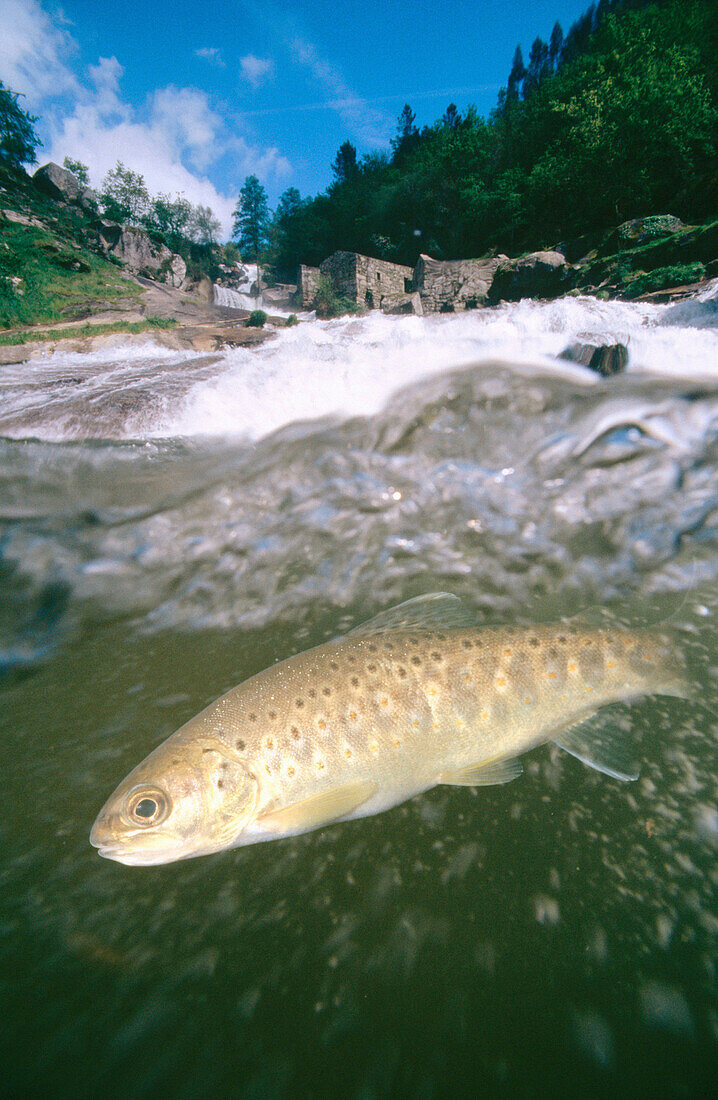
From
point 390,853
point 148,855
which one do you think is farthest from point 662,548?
point 148,855

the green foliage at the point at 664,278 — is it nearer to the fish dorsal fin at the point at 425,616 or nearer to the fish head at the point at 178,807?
the fish dorsal fin at the point at 425,616

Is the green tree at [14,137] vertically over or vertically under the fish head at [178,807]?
over

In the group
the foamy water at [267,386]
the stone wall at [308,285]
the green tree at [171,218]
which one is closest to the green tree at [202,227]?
the green tree at [171,218]

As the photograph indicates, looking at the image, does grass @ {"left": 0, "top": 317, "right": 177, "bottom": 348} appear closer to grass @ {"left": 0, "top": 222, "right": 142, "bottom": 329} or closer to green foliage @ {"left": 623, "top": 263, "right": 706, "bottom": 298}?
grass @ {"left": 0, "top": 222, "right": 142, "bottom": 329}

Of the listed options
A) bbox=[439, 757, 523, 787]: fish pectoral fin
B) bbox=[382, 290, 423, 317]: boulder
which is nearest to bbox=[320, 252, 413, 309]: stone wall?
bbox=[382, 290, 423, 317]: boulder

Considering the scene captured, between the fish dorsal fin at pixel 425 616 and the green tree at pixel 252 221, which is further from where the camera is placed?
the green tree at pixel 252 221

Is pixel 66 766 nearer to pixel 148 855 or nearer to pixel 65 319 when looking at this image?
pixel 148 855

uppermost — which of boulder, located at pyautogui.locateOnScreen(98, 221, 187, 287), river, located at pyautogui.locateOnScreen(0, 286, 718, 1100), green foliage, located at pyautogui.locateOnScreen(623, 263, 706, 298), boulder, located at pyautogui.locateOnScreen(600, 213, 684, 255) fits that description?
boulder, located at pyautogui.locateOnScreen(98, 221, 187, 287)

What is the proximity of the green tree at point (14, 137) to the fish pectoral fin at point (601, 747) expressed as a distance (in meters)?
67.3

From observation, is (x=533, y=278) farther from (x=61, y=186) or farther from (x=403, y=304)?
(x=61, y=186)

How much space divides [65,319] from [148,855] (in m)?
39.5

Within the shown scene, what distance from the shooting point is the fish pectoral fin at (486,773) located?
94.8 inches

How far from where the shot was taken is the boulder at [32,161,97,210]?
51.0 metres

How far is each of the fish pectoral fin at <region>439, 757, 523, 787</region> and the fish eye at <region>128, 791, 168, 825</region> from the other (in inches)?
58.0
